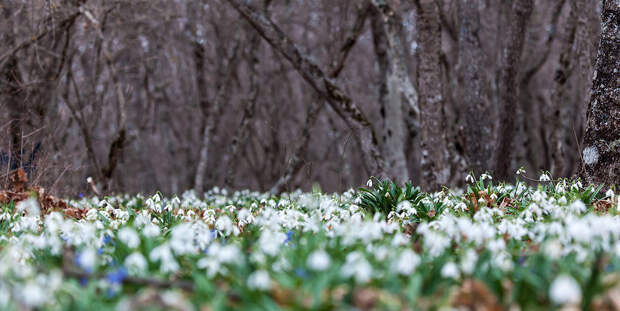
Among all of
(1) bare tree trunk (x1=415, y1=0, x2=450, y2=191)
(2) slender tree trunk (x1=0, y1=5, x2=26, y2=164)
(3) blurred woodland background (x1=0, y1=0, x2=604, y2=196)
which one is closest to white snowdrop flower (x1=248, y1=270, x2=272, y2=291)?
(3) blurred woodland background (x1=0, y1=0, x2=604, y2=196)

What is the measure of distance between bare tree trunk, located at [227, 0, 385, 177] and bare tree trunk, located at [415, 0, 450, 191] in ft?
4.03

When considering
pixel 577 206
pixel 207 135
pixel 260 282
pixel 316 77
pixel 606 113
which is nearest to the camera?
pixel 260 282

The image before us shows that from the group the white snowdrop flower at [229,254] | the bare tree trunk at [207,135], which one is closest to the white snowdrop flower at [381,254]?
the white snowdrop flower at [229,254]

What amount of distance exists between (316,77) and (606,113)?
469 centimetres

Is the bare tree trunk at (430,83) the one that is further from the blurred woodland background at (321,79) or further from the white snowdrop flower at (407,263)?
the white snowdrop flower at (407,263)

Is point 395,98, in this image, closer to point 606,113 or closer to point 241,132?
point 241,132

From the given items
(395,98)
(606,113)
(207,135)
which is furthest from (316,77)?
(207,135)

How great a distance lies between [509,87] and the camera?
33.4ft

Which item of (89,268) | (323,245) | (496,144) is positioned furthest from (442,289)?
(496,144)

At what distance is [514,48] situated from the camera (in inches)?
404

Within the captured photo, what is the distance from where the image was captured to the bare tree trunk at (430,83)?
8.62 meters

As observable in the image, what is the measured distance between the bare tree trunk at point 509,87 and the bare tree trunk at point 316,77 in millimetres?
2312

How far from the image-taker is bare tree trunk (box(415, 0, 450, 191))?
8617mm

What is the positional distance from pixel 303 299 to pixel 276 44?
7.29 metres
